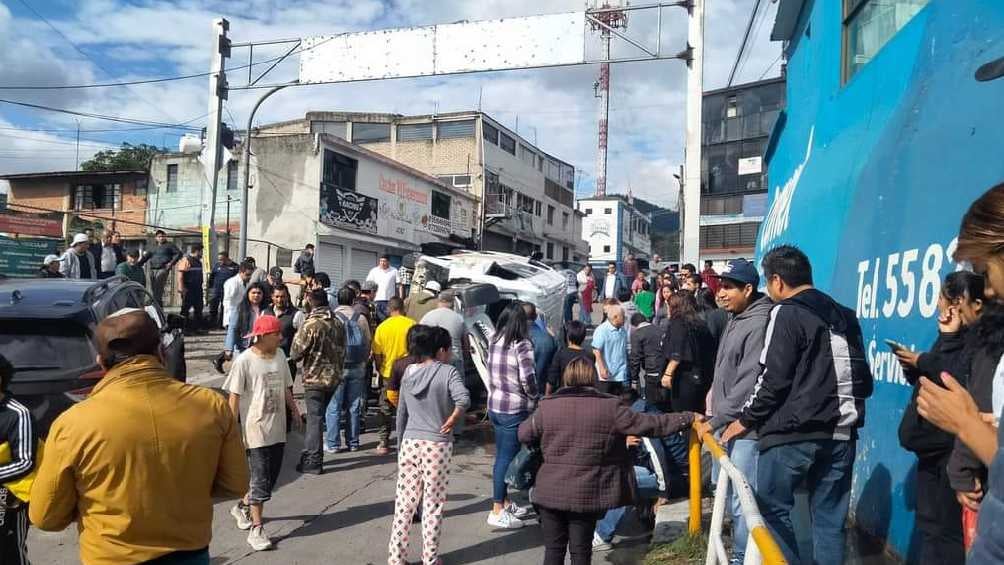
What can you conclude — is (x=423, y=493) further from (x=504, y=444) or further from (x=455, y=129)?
(x=455, y=129)

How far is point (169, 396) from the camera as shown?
2.75 metres

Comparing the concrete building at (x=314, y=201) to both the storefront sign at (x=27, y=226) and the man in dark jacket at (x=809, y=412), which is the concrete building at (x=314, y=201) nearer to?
the storefront sign at (x=27, y=226)

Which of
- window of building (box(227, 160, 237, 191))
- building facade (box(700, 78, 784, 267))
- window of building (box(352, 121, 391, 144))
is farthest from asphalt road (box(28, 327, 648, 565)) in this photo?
window of building (box(352, 121, 391, 144))

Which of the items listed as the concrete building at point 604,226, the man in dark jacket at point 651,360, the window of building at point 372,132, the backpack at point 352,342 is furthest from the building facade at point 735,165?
the concrete building at point 604,226

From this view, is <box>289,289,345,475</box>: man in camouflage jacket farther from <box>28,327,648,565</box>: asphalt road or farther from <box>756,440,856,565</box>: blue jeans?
<box>756,440,856,565</box>: blue jeans

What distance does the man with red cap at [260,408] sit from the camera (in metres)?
5.29

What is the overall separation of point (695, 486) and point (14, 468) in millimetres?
4013

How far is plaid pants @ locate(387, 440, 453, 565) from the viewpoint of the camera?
15.8 ft

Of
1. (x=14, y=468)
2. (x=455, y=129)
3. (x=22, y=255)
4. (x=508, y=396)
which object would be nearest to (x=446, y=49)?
(x=22, y=255)

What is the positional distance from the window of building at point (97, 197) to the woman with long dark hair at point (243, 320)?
900 inches

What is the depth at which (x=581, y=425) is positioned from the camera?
4.04 meters

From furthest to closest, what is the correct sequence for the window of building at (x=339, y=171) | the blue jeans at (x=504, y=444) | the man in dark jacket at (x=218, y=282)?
the window of building at (x=339, y=171)
the man in dark jacket at (x=218, y=282)
the blue jeans at (x=504, y=444)

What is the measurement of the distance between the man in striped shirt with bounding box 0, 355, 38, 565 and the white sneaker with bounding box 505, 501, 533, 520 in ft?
11.9

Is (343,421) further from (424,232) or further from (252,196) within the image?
(424,232)
